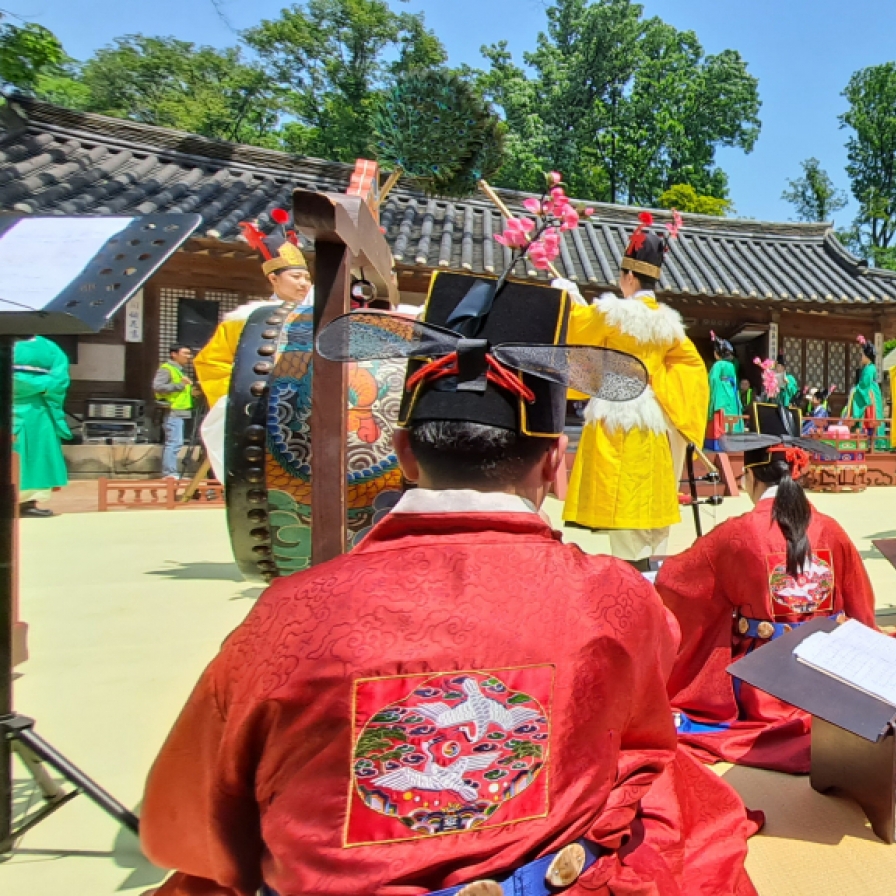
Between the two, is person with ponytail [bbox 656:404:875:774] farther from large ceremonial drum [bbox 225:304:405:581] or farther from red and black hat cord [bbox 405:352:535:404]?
red and black hat cord [bbox 405:352:535:404]

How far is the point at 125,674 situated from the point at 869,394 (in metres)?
11.8

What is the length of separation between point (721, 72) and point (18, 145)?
81.6 feet

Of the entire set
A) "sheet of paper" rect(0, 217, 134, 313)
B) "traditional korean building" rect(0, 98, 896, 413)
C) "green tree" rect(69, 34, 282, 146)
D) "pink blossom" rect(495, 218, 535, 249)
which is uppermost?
"green tree" rect(69, 34, 282, 146)

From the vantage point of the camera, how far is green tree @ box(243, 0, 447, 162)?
71.2 ft

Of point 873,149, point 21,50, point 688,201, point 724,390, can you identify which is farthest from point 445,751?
point 873,149

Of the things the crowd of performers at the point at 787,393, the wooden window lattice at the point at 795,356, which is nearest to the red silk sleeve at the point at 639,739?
the crowd of performers at the point at 787,393

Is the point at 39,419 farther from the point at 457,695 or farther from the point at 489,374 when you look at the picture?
the point at 457,695

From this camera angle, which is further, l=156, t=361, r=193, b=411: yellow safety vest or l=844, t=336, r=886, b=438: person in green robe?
l=844, t=336, r=886, b=438: person in green robe

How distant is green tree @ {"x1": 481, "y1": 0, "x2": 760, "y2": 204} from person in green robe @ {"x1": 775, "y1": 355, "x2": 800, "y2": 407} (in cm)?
1386

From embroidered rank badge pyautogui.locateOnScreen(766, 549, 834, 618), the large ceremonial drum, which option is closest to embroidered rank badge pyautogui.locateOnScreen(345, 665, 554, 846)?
the large ceremonial drum

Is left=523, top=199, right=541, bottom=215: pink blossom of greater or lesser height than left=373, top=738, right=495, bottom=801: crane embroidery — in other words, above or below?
above

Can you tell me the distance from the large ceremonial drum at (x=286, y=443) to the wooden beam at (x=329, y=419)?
0.16 meters

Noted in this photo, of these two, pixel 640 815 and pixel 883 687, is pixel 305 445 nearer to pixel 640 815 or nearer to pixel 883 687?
pixel 640 815

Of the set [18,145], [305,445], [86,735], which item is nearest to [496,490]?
[305,445]
